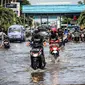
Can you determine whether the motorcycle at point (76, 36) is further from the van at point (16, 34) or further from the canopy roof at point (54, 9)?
the canopy roof at point (54, 9)

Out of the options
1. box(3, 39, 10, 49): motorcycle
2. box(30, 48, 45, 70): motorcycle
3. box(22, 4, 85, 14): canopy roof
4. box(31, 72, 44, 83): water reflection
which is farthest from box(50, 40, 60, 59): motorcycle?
box(22, 4, 85, 14): canopy roof

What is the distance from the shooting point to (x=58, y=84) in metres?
13.0

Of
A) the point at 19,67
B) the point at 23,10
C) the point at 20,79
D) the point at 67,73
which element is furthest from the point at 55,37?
A: the point at 23,10

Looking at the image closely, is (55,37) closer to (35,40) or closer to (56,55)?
(56,55)

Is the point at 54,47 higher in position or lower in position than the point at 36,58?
lower

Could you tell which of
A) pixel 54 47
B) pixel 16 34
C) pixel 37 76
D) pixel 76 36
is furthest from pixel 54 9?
pixel 37 76

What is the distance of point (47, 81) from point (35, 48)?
3.55 m

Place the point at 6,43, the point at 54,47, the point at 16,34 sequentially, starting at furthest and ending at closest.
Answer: the point at 16,34 → the point at 6,43 → the point at 54,47

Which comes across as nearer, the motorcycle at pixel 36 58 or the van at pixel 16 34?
the motorcycle at pixel 36 58

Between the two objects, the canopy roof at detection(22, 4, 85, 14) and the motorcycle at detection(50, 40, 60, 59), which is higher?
the motorcycle at detection(50, 40, 60, 59)

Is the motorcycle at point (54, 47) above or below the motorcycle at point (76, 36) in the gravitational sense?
above

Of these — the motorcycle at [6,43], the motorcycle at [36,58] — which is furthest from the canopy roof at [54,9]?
the motorcycle at [36,58]

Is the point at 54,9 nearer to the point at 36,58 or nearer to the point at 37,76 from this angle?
the point at 36,58

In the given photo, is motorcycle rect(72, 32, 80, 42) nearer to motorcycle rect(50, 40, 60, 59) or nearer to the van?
the van
